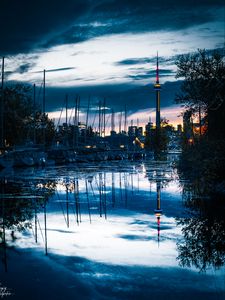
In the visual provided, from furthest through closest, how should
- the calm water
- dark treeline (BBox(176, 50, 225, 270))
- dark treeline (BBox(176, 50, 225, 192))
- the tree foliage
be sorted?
the tree foliage < dark treeline (BBox(176, 50, 225, 192)) < dark treeline (BBox(176, 50, 225, 270)) < the calm water

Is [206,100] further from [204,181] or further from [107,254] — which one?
[107,254]

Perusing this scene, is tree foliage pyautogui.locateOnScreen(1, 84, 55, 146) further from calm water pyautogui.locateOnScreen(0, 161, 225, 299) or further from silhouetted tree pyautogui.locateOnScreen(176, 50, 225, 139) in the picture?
calm water pyautogui.locateOnScreen(0, 161, 225, 299)

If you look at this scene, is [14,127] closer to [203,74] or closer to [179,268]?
[203,74]

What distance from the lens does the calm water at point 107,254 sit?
7988mm

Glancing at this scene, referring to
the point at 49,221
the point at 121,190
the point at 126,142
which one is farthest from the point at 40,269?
the point at 126,142

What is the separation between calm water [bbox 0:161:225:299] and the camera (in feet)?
26.2

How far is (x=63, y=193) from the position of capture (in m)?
26.6

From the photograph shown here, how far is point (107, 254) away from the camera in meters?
10.7

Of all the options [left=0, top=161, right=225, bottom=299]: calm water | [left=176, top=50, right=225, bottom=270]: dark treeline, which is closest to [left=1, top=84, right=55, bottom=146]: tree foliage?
[left=176, top=50, right=225, bottom=270]: dark treeline

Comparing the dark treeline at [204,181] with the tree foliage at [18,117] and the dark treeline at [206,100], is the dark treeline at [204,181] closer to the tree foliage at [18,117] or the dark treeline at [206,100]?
the dark treeline at [206,100]

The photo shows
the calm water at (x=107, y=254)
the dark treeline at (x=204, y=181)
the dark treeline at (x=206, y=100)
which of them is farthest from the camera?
the dark treeline at (x=206, y=100)

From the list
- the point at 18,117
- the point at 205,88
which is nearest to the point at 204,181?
the point at 205,88

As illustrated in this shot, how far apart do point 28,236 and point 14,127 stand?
63.9 m

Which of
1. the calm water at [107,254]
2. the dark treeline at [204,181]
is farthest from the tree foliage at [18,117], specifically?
the calm water at [107,254]
